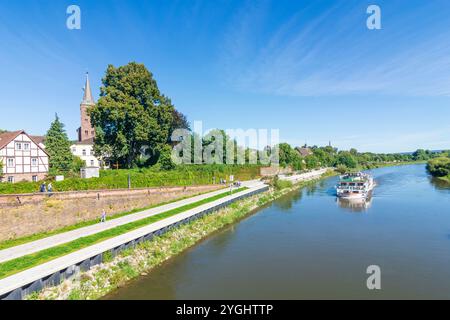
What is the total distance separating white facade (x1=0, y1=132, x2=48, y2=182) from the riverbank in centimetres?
2364

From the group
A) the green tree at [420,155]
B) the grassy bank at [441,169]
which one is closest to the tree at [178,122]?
the grassy bank at [441,169]

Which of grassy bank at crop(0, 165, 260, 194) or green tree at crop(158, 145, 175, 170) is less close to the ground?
green tree at crop(158, 145, 175, 170)

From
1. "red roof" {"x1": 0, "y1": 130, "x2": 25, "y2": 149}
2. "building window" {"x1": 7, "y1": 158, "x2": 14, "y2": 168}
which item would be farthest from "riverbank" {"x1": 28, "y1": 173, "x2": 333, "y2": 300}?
"red roof" {"x1": 0, "y1": 130, "x2": 25, "y2": 149}

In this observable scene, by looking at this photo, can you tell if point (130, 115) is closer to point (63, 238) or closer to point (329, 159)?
point (63, 238)

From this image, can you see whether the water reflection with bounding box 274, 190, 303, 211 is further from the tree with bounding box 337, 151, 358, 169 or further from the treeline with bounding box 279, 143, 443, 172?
the tree with bounding box 337, 151, 358, 169

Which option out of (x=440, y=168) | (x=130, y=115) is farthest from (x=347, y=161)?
(x=130, y=115)

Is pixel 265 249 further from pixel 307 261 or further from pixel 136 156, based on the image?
pixel 136 156

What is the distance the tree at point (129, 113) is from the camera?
121 feet

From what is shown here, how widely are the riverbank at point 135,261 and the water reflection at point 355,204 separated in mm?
16556

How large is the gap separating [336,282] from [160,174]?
78.2ft

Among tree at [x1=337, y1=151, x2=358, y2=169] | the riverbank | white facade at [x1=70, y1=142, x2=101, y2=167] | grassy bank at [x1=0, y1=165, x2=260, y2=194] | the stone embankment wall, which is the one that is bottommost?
the riverbank

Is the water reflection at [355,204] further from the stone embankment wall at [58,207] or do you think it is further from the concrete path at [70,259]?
the stone embankment wall at [58,207]

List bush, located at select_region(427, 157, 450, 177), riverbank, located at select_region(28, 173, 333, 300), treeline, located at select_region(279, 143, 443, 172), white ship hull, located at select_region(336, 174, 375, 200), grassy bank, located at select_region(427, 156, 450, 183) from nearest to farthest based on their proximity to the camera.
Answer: riverbank, located at select_region(28, 173, 333, 300), white ship hull, located at select_region(336, 174, 375, 200), grassy bank, located at select_region(427, 156, 450, 183), bush, located at select_region(427, 157, 450, 177), treeline, located at select_region(279, 143, 443, 172)

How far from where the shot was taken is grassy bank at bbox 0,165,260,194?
2362cm
